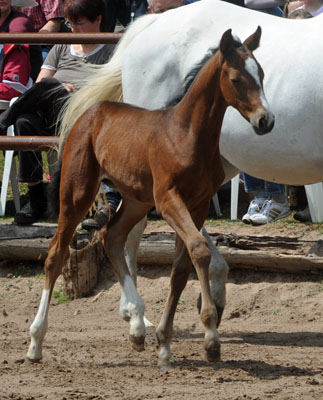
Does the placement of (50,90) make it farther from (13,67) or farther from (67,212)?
(67,212)

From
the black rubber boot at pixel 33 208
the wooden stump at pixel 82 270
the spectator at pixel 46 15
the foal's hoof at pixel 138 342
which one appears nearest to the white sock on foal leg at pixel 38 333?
the foal's hoof at pixel 138 342

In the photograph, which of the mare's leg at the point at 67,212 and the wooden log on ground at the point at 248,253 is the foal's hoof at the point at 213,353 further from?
the wooden log on ground at the point at 248,253

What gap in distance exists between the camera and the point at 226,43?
170 inches

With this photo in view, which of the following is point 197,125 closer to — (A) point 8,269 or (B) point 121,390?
(B) point 121,390

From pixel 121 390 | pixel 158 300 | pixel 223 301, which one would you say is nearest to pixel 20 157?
pixel 158 300

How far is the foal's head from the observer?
4.24m

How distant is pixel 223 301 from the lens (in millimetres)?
5812

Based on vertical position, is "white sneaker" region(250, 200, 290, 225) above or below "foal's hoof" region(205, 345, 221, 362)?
above

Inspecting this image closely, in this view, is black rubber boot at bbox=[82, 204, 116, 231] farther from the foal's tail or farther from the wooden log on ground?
the foal's tail

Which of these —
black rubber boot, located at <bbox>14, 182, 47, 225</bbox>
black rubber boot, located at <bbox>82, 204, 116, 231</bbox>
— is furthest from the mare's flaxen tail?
black rubber boot, located at <bbox>14, 182, 47, 225</bbox>

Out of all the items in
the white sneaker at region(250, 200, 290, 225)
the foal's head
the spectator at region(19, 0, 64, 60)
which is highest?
the spectator at region(19, 0, 64, 60)

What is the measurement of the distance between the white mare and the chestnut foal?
267mm

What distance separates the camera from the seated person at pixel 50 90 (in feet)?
24.1

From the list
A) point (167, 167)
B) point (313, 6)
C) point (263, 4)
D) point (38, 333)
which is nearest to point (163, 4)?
point (263, 4)
